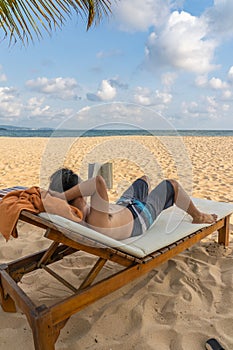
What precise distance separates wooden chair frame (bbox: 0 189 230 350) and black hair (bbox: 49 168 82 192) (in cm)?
28

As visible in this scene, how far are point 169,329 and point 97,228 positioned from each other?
0.70 metres

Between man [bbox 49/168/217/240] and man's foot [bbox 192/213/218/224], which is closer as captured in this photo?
man [bbox 49/168/217/240]

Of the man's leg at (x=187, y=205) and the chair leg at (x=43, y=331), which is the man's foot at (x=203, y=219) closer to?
the man's leg at (x=187, y=205)

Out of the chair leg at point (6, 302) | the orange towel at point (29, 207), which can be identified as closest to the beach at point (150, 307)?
the chair leg at point (6, 302)

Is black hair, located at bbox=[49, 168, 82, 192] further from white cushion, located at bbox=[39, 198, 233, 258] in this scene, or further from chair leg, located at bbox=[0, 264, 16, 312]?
chair leg, located at bbox=[0, 264, 16, 312]

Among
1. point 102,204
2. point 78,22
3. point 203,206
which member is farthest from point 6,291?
point 78,22

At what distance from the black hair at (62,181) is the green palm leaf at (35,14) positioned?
1789mm

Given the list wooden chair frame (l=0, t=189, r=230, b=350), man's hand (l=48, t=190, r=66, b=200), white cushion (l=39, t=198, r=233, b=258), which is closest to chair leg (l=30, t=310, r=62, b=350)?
wooden chair frame (l=0, t=189, r=230, b=350)

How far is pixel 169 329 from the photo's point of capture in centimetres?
164

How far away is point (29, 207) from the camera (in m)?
1.65

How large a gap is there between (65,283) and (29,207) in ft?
1.62

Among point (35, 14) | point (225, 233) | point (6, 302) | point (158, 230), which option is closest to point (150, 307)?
point (158, 230)

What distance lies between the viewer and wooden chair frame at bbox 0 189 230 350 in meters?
1.38

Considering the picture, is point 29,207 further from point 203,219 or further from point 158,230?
point 203,219
